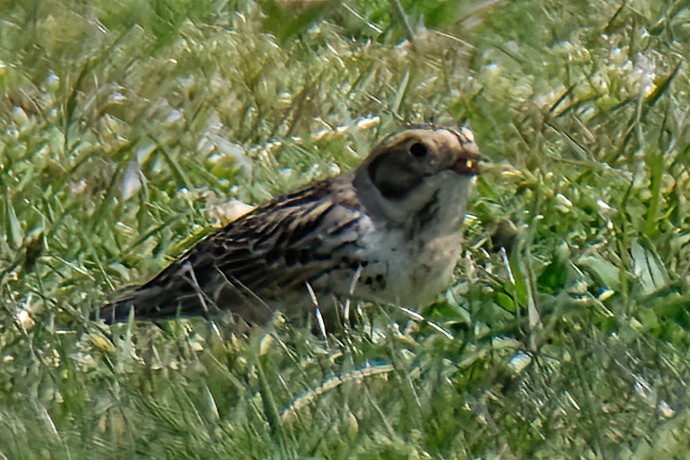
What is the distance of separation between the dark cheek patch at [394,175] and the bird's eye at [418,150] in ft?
0.13

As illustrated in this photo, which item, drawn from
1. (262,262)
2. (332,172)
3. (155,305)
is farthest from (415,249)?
(332,172)

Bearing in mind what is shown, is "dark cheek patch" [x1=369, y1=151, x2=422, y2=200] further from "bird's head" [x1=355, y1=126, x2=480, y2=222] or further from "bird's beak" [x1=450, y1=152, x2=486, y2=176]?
"bird's beak" [x1=450, y1=152, x2=486, y2=176]

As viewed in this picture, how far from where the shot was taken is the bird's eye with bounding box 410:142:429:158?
19.1 feet

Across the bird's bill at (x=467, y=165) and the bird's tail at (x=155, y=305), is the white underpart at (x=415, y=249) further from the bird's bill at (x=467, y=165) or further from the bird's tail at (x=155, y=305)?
the bird's tail at (x=155, y=305)

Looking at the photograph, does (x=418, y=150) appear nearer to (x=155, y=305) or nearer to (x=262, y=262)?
(x=262, y=262)

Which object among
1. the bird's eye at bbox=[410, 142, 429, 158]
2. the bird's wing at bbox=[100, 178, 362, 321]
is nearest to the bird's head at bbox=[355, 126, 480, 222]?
the bird's eye at bbox=[410, 142, 429, 158]

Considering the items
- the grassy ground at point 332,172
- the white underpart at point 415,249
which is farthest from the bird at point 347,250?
the grassy ground at point 332,172

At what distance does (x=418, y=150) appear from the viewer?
586 centimetres

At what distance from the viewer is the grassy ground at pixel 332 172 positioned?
4766 millimetres

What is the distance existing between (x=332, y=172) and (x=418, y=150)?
136 centimetres

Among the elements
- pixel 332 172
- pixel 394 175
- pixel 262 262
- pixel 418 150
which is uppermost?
pixel 418 150

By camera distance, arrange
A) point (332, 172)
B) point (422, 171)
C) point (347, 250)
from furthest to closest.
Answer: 1. point (332, 172)
2. point (422, 171)
3. point (347, 250)

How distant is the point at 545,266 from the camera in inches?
236

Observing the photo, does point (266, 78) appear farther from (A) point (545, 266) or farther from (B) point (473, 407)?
(B) point (473, 407)
